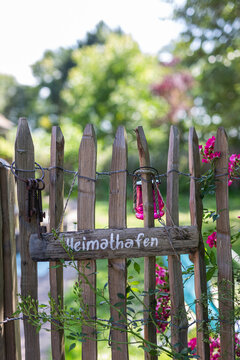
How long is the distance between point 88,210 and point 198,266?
0.58 m

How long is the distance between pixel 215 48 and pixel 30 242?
894 cm

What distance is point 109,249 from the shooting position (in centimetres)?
152

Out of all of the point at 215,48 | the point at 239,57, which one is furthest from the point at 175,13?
the point at 239,57

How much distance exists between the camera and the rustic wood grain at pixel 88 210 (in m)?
1.56

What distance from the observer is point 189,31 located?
891 centimetres

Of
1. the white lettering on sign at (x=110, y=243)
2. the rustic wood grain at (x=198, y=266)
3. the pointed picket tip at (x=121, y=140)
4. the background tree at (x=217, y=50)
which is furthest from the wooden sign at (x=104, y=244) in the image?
the background tree at (x=217, y=50)

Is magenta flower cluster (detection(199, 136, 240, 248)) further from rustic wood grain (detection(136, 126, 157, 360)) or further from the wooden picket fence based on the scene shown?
rustic wood grain (detection(136, 126, 157, 360))

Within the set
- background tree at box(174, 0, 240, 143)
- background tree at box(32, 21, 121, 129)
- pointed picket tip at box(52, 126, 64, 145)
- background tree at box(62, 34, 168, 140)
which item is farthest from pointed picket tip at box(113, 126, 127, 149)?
background tree at box(32, 21, 121, 129)

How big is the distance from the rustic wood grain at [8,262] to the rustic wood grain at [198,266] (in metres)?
0.87

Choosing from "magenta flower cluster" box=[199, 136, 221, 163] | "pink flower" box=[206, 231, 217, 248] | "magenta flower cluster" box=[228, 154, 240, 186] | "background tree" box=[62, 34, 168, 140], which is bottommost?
"pink flower" box=[206, 231, 217, 248]

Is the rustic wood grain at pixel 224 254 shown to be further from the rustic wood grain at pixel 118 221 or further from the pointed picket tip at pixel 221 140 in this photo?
the rustic wood grain at pixel 118 221

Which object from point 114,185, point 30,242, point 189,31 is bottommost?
point 30,242

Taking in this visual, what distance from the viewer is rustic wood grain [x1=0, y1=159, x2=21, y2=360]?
164cm

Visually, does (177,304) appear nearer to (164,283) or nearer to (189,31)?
(164,283)
